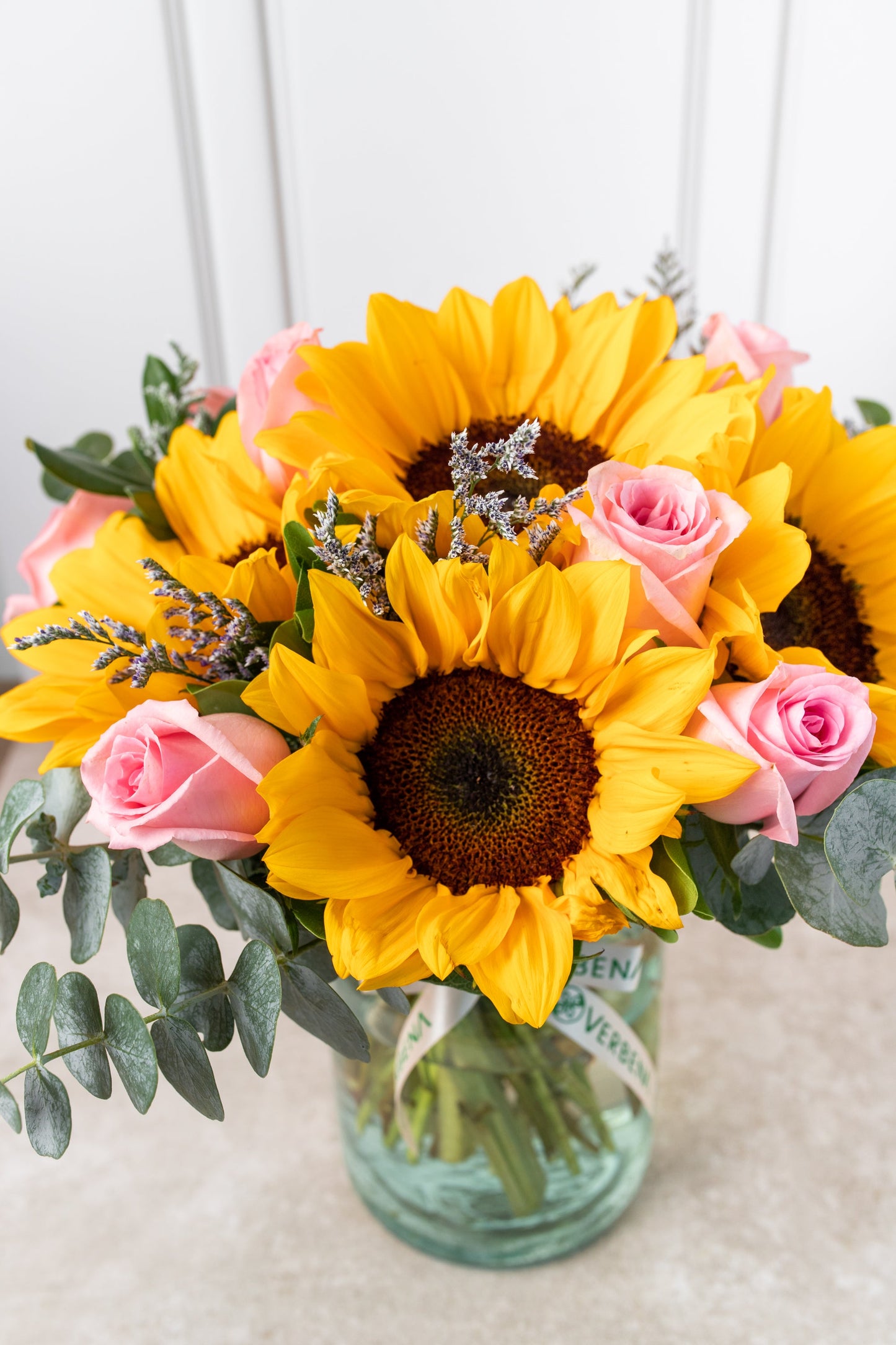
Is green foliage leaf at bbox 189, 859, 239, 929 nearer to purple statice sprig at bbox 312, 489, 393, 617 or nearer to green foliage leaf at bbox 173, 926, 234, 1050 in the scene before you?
green foliage leaf at bbox 173, 926, 234, 1050

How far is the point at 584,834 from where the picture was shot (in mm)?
369

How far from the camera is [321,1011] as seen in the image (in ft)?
1.29

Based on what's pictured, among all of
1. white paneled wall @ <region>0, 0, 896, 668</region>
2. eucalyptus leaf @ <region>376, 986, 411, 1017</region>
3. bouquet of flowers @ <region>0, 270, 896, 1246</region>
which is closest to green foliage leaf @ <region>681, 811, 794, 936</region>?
bouquet of flowers @ <region>0, 270, 896, 1246</region>

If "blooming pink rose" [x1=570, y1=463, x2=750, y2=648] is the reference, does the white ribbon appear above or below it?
below

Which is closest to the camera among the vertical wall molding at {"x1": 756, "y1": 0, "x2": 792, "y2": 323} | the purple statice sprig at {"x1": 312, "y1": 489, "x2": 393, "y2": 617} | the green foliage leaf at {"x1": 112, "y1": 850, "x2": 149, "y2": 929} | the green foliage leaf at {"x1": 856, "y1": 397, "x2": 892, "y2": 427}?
the purple statice sprig at {"x1": 312, "y1": 489, "x2": 393, "y2": 617}

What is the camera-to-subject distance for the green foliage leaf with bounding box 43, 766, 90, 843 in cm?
42

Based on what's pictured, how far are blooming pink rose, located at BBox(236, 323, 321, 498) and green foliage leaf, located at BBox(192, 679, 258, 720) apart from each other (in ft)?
0.32

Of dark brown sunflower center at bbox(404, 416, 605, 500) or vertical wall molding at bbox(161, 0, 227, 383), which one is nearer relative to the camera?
dark brown sunflower center at bbox(404, 416, 605, 500)

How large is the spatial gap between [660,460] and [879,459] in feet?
0.32

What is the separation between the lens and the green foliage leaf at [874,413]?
0.57m

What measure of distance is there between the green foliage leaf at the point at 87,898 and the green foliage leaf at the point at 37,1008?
0.02 meters

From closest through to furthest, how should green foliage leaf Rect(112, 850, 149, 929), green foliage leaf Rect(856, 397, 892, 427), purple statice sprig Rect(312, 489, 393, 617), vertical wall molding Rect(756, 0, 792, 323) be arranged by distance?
1. purple statice sprig Rect(312, 489, 393, 617)
2. green foliage leaf Rect(112, 850, 149, 929)
3. green foliage leaf Rect(856, 397, 892, 427)
4. vertical wall molding Rect(756, 0, 792, 323)

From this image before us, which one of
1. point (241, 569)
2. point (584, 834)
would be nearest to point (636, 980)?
point (584, 834)

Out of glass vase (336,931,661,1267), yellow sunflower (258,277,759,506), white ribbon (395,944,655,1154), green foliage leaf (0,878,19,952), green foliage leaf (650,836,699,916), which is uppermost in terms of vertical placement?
yellow sunflower (258,277,759,506)
